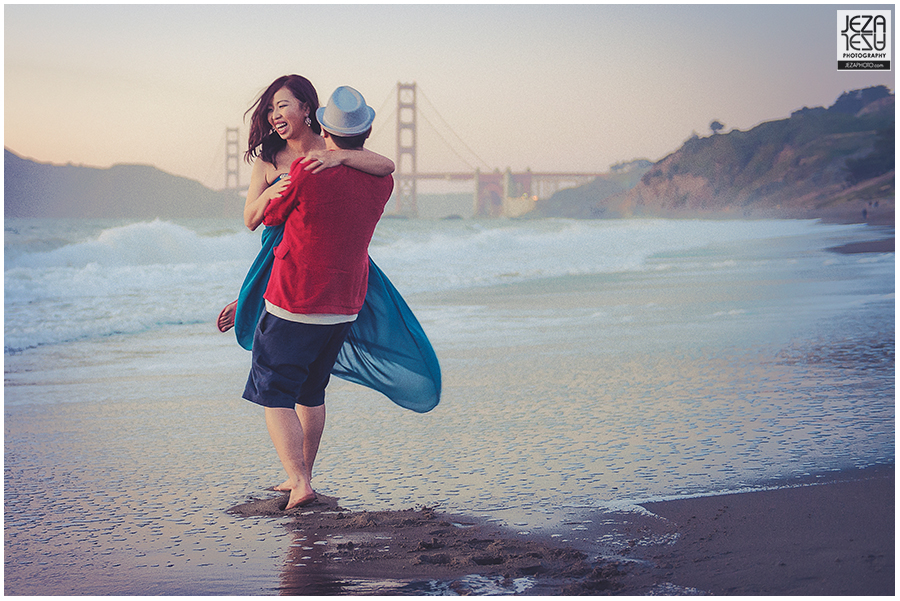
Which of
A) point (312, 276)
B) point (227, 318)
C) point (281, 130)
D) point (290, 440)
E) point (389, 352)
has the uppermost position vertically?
point (281, 130)

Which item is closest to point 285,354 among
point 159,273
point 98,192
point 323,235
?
point 323,235

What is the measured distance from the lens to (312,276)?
89.7 inches

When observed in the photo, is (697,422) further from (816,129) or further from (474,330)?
(816,129)

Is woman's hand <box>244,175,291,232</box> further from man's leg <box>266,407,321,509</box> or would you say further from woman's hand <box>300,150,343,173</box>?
man's leg <box>266,407,321,509</box>

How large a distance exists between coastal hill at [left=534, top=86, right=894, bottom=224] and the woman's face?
45.7 meters

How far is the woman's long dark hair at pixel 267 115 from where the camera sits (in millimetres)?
2379

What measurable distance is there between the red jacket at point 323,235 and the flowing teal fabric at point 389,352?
23cm

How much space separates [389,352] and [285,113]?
746 millimetres

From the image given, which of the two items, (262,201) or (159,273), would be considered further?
(159,273)

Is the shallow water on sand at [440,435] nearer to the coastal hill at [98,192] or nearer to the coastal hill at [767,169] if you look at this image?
the coastal hill at [98,192]

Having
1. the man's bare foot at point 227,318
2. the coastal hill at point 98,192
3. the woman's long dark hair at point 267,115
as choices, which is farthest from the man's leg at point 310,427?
the coastal hill at point 98,192

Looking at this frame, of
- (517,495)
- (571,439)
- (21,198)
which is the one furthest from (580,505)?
(21,198)

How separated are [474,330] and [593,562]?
3757 mm

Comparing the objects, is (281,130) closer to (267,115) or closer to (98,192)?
(267,115)
